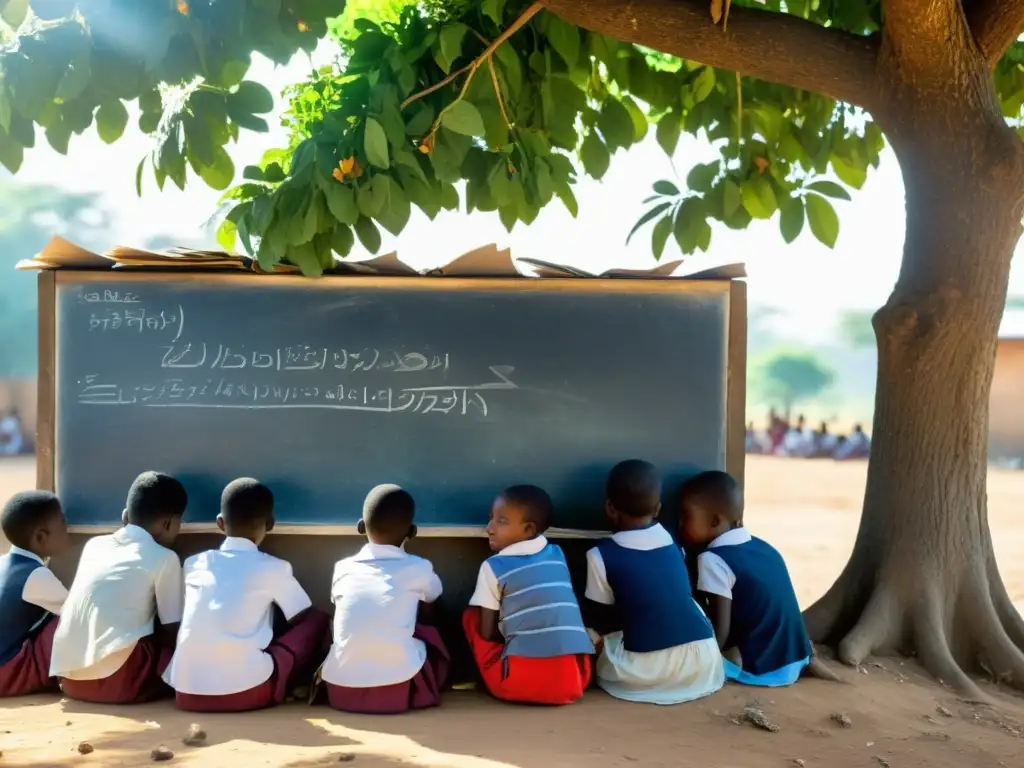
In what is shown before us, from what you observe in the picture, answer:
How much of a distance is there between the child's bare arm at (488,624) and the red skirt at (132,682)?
4.40 feet

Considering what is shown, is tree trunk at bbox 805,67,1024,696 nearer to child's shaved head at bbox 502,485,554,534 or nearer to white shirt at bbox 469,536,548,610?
child's shaved head at bbox 502,485,554,534

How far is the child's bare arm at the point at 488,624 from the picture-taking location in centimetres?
438

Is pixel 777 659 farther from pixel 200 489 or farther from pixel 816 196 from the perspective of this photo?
pixel 200 489

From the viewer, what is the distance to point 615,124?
5.62 meters

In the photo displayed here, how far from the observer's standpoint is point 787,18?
16.5 feet

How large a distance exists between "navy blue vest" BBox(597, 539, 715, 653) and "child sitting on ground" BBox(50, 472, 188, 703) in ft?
6.35

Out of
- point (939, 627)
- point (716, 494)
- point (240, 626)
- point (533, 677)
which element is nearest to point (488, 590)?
point (533, 677)

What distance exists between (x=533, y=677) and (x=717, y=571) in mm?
992

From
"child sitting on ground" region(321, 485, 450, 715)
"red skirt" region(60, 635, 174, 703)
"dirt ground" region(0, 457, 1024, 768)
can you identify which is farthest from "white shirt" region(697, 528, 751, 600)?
"red skirt" region(60, 635, 174, 703)

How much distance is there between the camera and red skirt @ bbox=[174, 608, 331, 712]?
163 inches

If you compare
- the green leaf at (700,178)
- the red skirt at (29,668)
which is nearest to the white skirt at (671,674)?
the red skirt at (29,668)

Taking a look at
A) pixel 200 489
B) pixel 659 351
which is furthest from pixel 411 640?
pixel 659 351

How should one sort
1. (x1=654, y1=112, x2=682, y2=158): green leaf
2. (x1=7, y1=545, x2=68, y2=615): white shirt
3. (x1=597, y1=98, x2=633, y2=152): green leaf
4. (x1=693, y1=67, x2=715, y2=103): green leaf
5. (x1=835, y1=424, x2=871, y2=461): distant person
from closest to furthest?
1. (x1=7, y1=545, x2=68, y2=615): white shirt
2. (x1=597, y1=98, x2=633, y2=152): green leaf
3. (x1=693, y1=67, x2=715, y2=103): green leaf
4. (x1=654, y1=112, x2=682, y2=158): green leaf
5. (x1=835, y1=424, x2=871, y2=461): distant person

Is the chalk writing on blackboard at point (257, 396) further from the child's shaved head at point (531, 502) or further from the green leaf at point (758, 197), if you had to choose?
the green leaf at point (758, 197)
